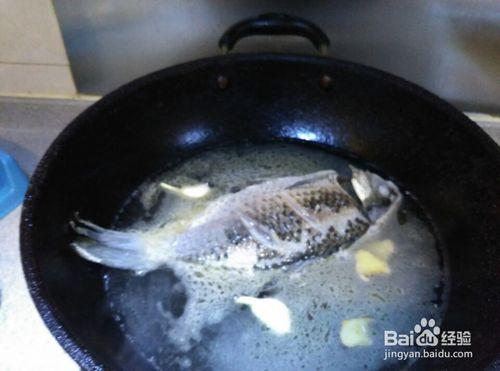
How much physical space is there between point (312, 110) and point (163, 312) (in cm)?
48

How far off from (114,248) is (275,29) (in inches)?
18.7

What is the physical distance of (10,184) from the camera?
40.2 inches

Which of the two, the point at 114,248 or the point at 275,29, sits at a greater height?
the point at 275,29

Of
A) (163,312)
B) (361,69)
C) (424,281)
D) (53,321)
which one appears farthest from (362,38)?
(53,321)

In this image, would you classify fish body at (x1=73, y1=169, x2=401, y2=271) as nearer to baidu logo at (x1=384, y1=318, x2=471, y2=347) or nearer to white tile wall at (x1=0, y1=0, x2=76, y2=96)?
baidu logo at (x1=384, y1=318, x2=471, y2=347)

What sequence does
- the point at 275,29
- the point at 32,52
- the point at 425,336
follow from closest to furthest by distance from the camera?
the point at 425,336
the point at 275,29
the point at 32,52

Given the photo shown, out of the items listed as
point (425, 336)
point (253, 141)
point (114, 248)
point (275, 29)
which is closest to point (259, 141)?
point (253, 141)

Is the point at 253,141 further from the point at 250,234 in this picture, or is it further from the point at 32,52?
the point at 32,52

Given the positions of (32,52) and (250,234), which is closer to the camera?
(250,234)

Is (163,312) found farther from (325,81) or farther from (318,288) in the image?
(325,81)

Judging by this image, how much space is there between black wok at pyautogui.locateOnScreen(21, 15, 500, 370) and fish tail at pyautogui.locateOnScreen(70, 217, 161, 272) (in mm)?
20

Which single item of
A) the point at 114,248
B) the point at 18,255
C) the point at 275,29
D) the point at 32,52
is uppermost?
the point at 275,29

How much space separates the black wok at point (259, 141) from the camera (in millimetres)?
732

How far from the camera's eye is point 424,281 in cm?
81
